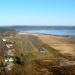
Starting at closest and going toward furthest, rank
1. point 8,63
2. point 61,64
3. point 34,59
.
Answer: point 8,63 → point 61,64 → point 34,59

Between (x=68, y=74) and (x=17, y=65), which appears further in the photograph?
(x=17, y=65)

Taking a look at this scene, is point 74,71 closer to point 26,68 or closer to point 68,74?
point 68,74

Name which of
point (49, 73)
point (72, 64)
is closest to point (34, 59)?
point (72, 64)

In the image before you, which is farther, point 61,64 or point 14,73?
point 61,64

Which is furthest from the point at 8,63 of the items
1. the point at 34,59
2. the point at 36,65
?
the point at 34,59

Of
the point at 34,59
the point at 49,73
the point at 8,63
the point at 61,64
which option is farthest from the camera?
the point at 34,59

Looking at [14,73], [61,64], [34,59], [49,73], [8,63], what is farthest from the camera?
[34,59]

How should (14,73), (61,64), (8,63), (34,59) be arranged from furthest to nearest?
(34,59) → (61,64) → (8,63) → (14,73)

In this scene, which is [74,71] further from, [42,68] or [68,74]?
[42,68]
